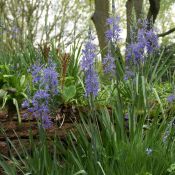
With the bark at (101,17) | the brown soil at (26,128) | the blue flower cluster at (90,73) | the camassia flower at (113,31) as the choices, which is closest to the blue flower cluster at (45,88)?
the blue flower cluster at (90,73)

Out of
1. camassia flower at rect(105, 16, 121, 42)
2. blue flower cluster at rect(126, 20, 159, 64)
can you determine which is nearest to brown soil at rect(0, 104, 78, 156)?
blue flower cluster at rect(126, 20, 159, 64)

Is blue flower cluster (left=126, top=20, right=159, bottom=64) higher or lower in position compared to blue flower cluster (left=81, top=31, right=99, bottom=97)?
higher

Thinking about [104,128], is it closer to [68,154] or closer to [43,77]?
[68,154]

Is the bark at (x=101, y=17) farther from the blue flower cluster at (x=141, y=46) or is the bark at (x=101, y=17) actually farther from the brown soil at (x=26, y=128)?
the blue flower cluster at (x=141, y=46)

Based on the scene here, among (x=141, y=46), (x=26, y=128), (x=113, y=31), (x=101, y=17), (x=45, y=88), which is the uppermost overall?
(x=101, y=17)

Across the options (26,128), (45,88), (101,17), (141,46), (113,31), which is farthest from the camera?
(101,17)

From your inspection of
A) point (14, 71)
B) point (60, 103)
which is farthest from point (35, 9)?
point (60, 103)

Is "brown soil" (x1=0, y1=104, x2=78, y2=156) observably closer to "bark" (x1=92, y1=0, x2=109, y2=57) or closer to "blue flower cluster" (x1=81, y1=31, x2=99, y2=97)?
"blue flower cluster" (x1=81, y1=31, x2=99, y2=97)

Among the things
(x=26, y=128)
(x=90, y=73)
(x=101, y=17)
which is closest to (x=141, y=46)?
(x=90, y=73)

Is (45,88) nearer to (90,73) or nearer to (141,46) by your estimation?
(90,73)

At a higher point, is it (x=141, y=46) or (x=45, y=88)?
(x=141, y=46)

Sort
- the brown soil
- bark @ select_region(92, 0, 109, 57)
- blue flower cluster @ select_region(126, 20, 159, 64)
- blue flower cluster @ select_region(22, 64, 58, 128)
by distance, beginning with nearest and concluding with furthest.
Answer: blue flower cluster @ select_region(22, 64, 58, 128) → blue flower cluster @ select_region(126, 20, 159, 64) → the brown soil → bark @ select_region(92, 0, 109, 57)

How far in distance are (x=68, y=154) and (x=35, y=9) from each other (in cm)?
1030

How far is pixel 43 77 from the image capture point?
9.05 ft
